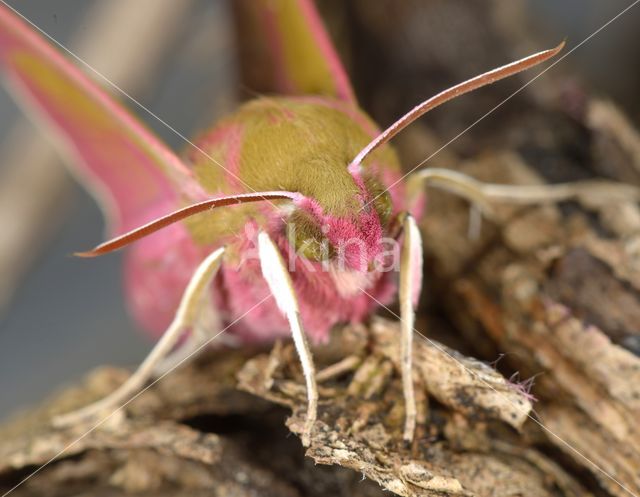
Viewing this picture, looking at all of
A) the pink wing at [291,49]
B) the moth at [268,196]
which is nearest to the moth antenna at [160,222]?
the moth at [268,196]

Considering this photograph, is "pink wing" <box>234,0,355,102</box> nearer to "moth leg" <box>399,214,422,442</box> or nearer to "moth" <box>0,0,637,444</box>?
"moth" <box>0,0,637,444</box>

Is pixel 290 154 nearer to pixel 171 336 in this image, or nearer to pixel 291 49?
pixel 171 336

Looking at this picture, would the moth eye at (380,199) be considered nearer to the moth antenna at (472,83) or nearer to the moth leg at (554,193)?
the moth antenna at (472,83)

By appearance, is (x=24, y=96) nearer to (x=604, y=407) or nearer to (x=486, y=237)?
(x=486, y=237)

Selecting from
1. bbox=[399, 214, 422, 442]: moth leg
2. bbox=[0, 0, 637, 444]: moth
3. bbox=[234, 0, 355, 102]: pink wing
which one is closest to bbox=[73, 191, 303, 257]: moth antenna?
bbox=[0, 0, 637, 444]: moth

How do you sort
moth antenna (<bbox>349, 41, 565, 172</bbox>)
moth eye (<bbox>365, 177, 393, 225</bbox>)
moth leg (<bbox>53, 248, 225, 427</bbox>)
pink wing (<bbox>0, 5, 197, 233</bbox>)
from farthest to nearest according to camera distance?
pink wing (<bbox>0, 5, 197, 233</bbox>)
moth leg (<bbox>53, 248, 225, 427</bbox>)
moth eye (<bbox>365, 177, 393, 225</bbox>)
moth antenna (<bbox>349, 41, 565, 172</bbox>)

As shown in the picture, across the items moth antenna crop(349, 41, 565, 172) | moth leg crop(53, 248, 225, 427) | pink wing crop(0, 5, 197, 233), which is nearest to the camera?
moth antenna crop(349, 41, 565, 172)

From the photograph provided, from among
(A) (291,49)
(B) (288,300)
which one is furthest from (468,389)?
(A) (291,49)
